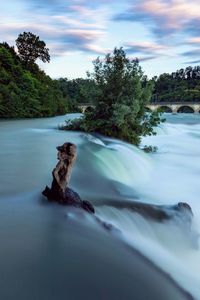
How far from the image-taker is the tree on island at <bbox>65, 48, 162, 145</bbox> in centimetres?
2091

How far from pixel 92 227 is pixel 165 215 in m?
2.00

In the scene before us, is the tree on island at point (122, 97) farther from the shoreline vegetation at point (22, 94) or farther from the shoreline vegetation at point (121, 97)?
the shoreline vegetation at point (22, 94)

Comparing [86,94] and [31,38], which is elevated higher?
[31,38]

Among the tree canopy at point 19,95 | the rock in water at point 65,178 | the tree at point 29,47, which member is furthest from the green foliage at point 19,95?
the rock in water at point 65,178

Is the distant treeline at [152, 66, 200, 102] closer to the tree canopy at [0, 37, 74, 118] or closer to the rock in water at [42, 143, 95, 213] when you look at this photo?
the tree canopy at [0, 37, 74, 118]

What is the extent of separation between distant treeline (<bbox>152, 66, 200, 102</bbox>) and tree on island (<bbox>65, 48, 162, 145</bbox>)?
10823 cm

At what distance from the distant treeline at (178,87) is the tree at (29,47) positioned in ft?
230

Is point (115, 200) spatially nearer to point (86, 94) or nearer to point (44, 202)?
point (44, 202)

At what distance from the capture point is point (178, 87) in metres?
150

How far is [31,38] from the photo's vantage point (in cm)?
6662

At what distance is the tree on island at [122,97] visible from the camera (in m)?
20.9

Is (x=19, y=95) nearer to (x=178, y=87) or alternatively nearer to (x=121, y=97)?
(x=121, y=97)

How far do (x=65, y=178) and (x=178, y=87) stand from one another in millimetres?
147068

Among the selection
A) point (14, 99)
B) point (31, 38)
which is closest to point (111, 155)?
point (14, 99)
